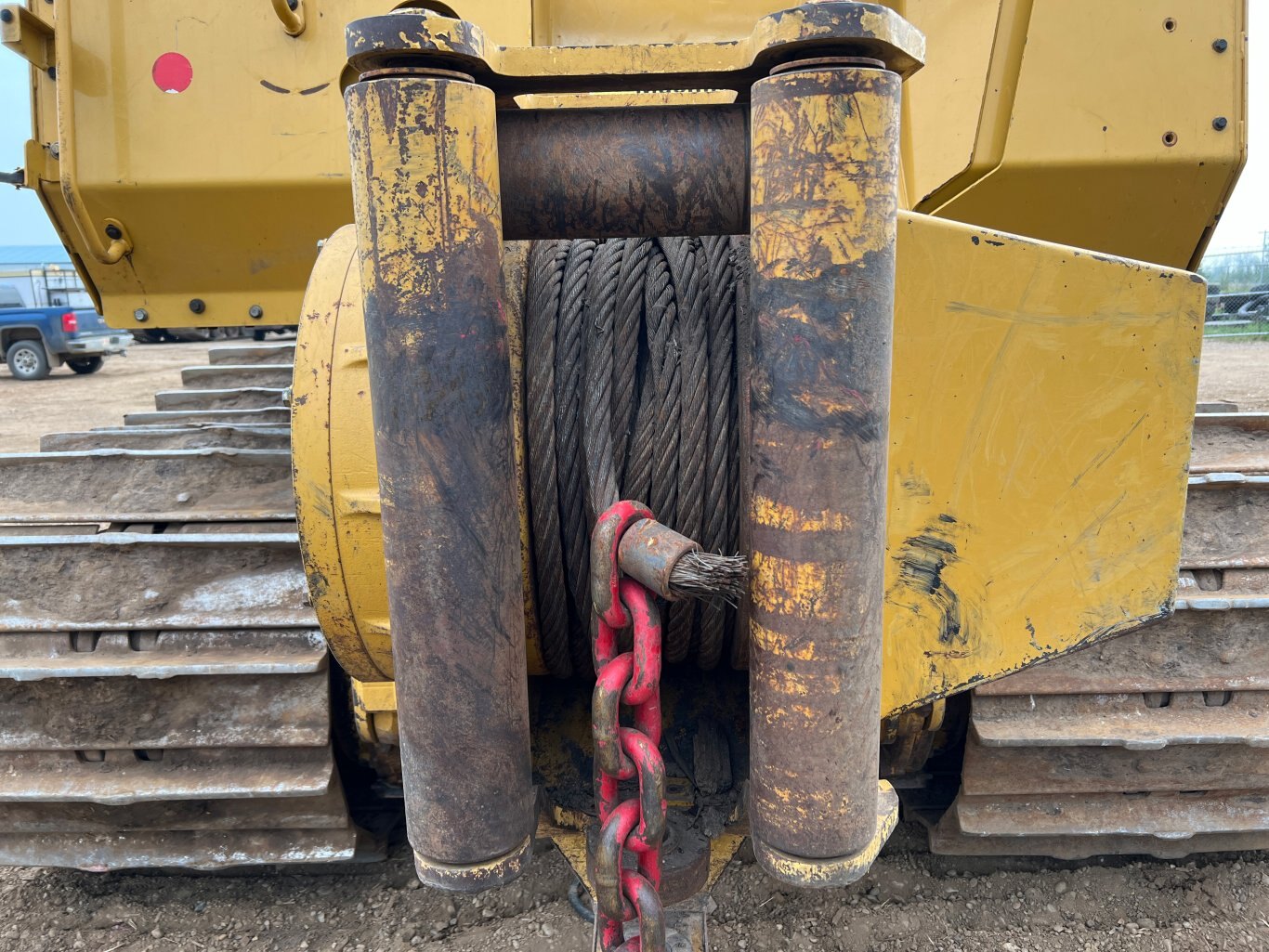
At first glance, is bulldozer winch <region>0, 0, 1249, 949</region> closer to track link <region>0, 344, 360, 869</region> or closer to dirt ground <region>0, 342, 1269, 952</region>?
track link <region>0, 344, 360, 869</region>

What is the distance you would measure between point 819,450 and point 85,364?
1774cm

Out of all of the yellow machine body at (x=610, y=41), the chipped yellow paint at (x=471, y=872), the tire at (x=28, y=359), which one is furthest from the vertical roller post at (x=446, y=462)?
the tire at (x=28, y=359)

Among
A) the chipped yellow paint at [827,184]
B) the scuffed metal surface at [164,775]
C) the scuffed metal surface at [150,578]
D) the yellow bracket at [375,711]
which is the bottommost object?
the scuffed metal surface at [164,775]

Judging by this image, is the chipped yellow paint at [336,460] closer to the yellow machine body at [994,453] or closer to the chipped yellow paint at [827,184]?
the yellow machine body at [994,453]

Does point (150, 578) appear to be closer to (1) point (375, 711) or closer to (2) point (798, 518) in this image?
(1) point (375, 711)

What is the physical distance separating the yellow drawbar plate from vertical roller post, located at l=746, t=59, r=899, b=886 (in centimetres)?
34

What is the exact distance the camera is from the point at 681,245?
1728 mm

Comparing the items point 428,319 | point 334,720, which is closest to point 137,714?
point 334,720

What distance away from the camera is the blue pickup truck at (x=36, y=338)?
15.1m

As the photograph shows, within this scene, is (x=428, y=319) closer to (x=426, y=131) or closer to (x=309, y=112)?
(x=426, y=131)

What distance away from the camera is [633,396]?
1.65 metres

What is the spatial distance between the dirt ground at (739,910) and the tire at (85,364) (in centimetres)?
1540

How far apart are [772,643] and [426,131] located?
0.74 metres

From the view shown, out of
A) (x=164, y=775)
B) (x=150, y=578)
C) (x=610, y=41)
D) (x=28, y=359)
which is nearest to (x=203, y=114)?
(x=610, y=41)
